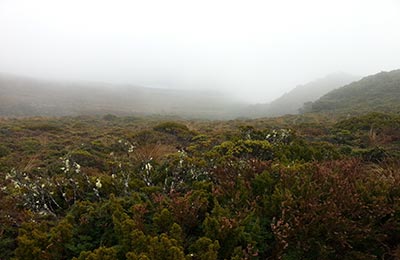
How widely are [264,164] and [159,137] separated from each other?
22.8ft

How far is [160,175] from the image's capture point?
18.5ft

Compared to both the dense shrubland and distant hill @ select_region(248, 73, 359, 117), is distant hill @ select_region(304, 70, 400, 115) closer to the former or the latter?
distant hill @ select_region(248, 73, 359, 117)

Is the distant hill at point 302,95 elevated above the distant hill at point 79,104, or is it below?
above

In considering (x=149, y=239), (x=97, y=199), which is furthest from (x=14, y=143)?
(x=149, y=239)

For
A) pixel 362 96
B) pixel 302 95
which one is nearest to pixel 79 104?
pixel 302 95

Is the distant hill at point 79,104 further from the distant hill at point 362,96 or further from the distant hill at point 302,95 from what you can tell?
the distant hill at point 362,96

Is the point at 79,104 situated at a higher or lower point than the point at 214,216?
lower

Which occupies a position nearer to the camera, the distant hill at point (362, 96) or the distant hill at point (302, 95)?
the distant hill at point (362, 96)

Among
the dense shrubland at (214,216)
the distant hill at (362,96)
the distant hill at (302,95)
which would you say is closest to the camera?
the dense shrubland at (214,216)

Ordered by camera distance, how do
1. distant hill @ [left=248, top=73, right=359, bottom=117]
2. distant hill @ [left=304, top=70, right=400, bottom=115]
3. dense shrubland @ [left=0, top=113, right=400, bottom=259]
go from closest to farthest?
dense shrubland @ [left=0, top=113, right=400, bottom=259] → distant hill @ [left=304, top=70, right=400, bottom=115] → distant hill @ [left=248, top=73, right=359, bottom=117]

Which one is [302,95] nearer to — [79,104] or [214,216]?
[79,104]

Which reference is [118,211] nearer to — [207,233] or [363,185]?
[207,233]

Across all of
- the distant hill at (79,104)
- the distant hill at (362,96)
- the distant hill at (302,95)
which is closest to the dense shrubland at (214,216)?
the distant hill at (362,96)

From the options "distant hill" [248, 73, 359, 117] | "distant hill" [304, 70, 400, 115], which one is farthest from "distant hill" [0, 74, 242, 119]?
"distant hill" [304, 70, 400, 115]
